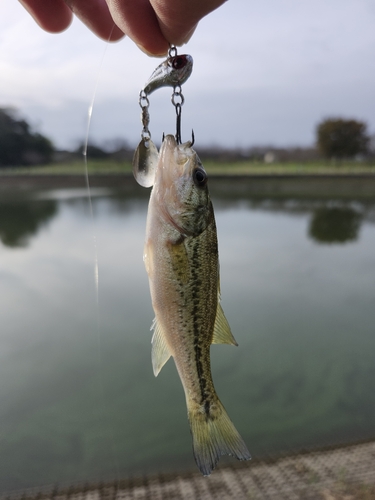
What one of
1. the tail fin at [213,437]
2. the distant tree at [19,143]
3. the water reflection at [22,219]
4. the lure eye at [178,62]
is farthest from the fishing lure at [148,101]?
the water reflection at [22,219]

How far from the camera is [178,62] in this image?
925 mm

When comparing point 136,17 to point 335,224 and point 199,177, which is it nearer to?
point 199,177

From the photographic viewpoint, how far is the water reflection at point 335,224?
1110 cm

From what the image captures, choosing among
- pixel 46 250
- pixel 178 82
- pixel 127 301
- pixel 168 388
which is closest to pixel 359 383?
pixel 168 388

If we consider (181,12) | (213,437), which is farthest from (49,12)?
(213,437)

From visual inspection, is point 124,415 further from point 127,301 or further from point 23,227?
point 23,227

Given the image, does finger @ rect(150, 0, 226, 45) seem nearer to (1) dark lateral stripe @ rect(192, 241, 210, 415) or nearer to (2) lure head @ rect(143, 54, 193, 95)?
(2) lure head @ rect(143, 54, 193, 95)

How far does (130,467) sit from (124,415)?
729 millimetres

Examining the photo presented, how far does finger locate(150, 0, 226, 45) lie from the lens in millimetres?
618

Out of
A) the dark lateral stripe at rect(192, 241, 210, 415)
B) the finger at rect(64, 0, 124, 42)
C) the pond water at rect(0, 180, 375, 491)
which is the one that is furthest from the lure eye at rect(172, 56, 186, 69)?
the pond water at rect(0, 180, 375, 491)

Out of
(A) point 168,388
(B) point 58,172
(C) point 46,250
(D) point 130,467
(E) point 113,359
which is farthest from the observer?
(C) point 46,250

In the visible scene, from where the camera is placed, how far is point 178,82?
0.96m

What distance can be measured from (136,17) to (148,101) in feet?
0.66

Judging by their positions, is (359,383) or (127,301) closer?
(359,383)
